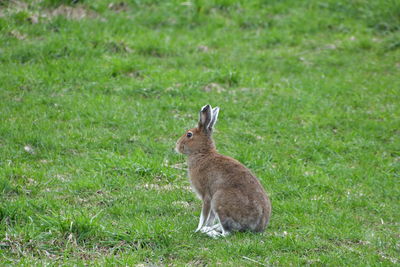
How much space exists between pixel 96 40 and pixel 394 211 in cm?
760

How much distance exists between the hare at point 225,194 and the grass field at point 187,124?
0.18 meters

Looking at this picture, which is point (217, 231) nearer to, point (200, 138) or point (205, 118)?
point (200, 138)

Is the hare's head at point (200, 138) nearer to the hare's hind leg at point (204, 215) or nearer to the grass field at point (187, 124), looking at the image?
the grass field at point (187, 124)

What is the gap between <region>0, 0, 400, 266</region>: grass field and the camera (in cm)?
714

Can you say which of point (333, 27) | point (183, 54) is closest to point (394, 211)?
point (183, 54)

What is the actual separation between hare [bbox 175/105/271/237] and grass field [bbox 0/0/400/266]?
0.18 meters

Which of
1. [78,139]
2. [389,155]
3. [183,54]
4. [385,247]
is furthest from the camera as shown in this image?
[183,54]

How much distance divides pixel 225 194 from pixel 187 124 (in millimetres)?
3954

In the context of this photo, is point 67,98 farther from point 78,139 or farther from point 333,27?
point 333,27

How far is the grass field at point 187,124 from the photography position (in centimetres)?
714

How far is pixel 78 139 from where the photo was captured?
10281 millimetres

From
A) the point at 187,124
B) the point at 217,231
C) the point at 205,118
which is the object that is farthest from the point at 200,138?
the point at 187,124

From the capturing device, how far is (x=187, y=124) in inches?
443

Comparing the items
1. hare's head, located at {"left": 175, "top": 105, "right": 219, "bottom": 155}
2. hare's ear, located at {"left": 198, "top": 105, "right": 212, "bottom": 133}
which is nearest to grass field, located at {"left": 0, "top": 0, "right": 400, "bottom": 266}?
hare's head, located at {"left": 175, "top": 105, "right": 219, "bottom": 155}
